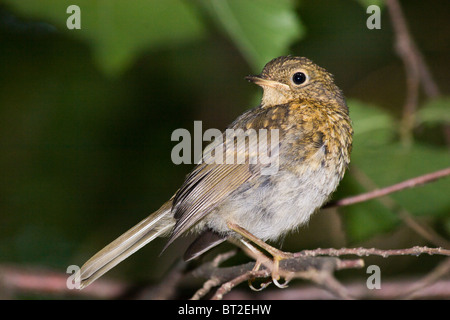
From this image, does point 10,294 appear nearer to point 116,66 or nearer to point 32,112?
point 116,66

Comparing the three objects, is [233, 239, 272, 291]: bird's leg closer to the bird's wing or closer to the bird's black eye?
the bird's wing

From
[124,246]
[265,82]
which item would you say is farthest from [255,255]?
[265,82]

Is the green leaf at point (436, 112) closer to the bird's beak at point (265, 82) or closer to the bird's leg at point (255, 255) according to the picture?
the bird's beak at point (265, 82)

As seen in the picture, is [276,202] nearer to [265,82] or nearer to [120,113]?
[265,82]

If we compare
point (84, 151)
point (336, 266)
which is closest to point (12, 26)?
point (84, 151)

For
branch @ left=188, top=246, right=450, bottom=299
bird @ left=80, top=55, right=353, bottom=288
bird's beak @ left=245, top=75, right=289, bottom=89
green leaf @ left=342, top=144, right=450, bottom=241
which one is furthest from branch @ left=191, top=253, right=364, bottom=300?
Result: green leaf @ left=342, top=144, right=450, bottom=241

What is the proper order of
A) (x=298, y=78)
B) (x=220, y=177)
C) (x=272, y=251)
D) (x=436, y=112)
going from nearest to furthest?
(x=272, y=251) < (x=220, y=177) < (x=298, y=78) < (x=436, y=112)
